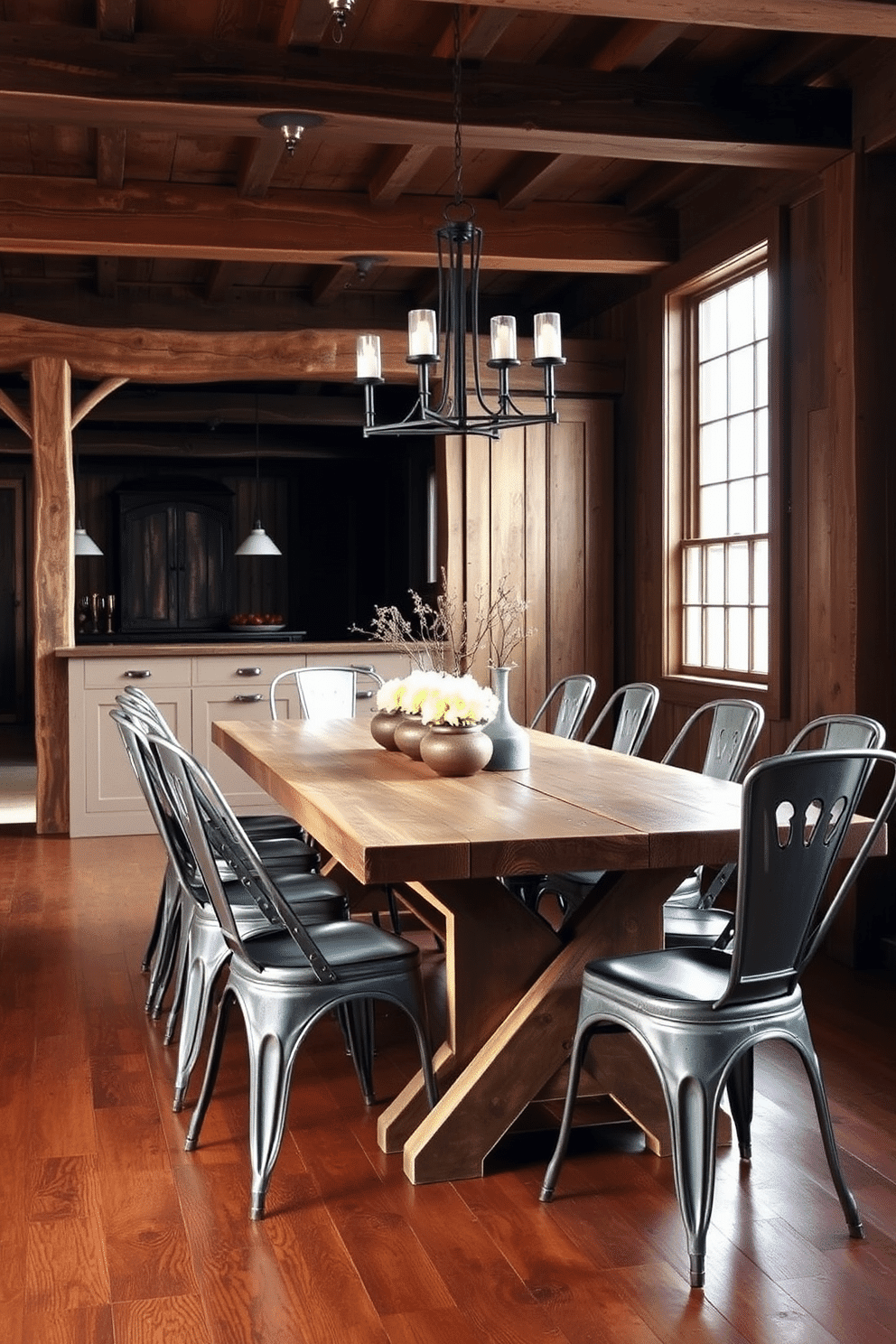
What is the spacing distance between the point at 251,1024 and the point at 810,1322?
118 cm

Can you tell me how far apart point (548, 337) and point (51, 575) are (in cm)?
411

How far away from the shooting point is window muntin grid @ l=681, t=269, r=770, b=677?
5.88 m

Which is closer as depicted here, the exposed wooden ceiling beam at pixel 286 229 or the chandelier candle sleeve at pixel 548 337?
the chandelier candle sleeve at pixel 548 337

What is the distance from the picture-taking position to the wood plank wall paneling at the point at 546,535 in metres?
7.28

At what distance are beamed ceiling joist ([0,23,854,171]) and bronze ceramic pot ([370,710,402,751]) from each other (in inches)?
79.0

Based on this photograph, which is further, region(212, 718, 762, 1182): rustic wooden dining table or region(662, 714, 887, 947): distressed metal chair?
region(662, 714, 887, 947): distressed metal chair

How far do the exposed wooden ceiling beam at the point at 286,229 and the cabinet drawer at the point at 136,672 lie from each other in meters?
2.04

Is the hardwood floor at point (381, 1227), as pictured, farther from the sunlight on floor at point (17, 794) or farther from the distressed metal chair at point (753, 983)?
the sunlight on floor at point (17, 794)

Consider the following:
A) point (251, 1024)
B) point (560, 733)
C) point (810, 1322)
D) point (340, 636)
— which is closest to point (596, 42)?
point (560, 733)

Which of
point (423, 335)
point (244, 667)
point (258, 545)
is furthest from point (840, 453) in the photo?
point (258, 545)

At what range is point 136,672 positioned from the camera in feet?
23.2

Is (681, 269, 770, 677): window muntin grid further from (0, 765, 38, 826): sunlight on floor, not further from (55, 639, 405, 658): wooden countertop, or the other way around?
(0, 765, 38, 826): sunlight on floor

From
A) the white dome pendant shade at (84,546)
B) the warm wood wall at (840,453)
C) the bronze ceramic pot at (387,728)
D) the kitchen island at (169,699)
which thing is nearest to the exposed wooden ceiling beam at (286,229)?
the warm wood wall at (840,453)

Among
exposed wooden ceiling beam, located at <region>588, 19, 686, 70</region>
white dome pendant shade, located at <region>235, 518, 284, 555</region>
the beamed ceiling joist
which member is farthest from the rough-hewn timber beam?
white dome pendant shade, located at <region>235, 518, 284, 555</region>
